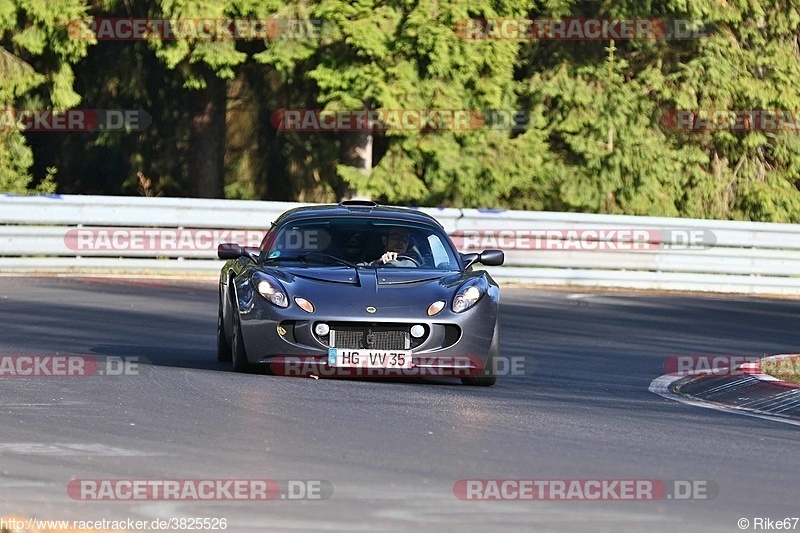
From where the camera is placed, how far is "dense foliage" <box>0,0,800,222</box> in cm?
2808

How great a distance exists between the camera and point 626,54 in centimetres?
3547

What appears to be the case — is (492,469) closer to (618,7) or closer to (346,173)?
(346,173)

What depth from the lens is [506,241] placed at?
934 inches

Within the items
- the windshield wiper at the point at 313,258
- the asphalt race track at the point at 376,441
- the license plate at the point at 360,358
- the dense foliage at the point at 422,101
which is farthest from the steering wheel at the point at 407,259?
the dense foliage at the point at 422,101

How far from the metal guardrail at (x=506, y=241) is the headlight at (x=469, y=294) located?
1057 centimetres

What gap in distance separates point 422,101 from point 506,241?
5.63 meters

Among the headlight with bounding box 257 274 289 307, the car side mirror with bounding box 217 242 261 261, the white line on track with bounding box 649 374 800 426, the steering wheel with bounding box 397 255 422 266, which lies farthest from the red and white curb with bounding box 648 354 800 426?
the car side mirror with bounding box 217 242 261 261

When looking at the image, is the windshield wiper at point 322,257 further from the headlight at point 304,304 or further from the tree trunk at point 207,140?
the tree trunk at point 207,140

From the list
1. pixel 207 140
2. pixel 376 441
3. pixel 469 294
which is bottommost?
pixel 376 441

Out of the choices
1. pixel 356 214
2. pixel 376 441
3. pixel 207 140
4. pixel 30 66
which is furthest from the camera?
pixel 207 140

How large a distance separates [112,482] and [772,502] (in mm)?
2993

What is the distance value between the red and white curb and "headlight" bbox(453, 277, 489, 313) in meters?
1.58

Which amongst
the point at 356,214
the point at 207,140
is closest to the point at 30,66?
the point at 207,140

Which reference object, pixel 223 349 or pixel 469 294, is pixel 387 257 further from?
pixel 223 349
